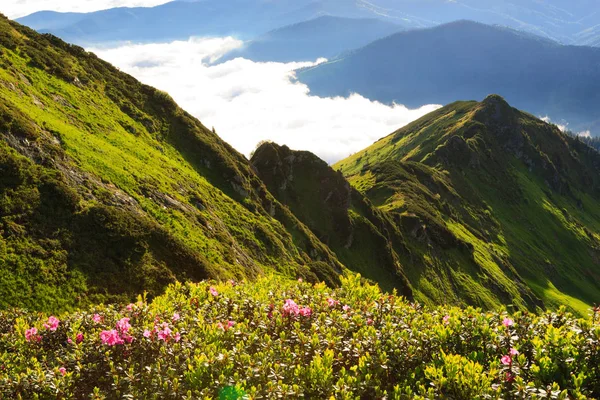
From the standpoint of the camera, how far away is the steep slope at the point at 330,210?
215 feet

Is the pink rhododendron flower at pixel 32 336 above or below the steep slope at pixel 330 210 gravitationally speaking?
above

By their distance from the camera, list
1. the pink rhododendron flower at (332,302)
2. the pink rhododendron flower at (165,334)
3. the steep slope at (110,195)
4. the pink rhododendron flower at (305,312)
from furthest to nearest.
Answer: the steep slope at (110,195)
the pink rhododendron flower at (332,302)
the pink rhododendron flower at (305,312)
the pink rhododendron flower at (165,334)

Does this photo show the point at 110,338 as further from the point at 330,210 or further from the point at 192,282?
the point at 330,210

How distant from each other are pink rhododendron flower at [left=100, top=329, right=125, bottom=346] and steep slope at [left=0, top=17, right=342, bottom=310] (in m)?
10.8

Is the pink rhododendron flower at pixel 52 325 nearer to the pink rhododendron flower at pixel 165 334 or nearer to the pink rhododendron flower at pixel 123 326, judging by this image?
the pink rhododendron flower at pixel 123 326

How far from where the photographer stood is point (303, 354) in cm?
928

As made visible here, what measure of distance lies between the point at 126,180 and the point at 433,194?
404 feet

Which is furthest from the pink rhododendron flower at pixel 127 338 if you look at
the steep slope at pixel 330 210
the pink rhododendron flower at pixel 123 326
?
the steep slope at pixel 330 210

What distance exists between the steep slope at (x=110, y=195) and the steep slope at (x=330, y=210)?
8.78 m

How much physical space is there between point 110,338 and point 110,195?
1922cm

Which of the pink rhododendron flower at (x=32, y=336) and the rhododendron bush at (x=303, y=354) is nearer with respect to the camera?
the rhododendron bush at (x=303, y=354)

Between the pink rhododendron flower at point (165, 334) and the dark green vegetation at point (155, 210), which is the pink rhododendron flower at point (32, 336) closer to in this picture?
the pink rhododendron flower at point (165, 334)

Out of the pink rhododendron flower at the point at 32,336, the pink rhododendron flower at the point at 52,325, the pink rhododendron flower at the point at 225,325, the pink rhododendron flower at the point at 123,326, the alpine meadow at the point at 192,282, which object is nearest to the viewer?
the alpine meadow at the point at 192,282

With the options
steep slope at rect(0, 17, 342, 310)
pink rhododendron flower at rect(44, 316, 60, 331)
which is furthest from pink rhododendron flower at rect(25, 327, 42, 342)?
steep slope at rect(0, 17, 342, 310)
